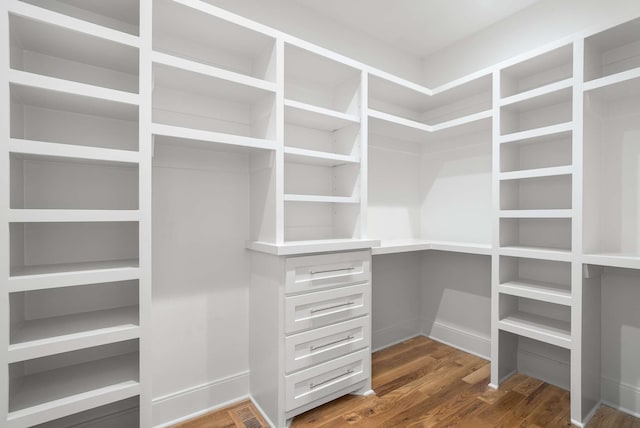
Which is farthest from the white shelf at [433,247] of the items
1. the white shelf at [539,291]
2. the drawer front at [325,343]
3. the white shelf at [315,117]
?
the white shelf at [315,117]

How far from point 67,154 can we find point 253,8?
1532 mm

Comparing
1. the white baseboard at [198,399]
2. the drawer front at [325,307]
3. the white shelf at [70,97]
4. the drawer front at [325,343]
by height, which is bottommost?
the white baseboard at [198,399]

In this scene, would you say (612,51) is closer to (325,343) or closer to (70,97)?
(325,343)

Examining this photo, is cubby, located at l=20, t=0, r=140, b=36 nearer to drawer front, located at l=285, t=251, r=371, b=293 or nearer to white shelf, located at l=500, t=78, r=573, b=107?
drawer front, located at l=285, t=251, r=371, b=293

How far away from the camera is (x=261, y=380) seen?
1.96 metres

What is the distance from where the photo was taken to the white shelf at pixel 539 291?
1894 mm

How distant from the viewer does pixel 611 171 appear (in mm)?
2004

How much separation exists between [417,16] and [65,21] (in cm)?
227

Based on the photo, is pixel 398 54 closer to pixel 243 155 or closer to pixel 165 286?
pixel 243 155

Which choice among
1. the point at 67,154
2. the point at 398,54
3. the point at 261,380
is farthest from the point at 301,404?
the point at 398,54

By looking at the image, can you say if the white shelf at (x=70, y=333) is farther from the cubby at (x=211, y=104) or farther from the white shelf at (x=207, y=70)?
the white shelf at (x=207, y=70)

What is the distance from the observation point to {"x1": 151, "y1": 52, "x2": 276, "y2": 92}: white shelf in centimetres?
150

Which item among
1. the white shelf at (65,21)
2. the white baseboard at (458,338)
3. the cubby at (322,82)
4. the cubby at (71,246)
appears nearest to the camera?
the white shelf at (65,21)

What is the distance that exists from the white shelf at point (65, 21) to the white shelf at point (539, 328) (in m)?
2.69
